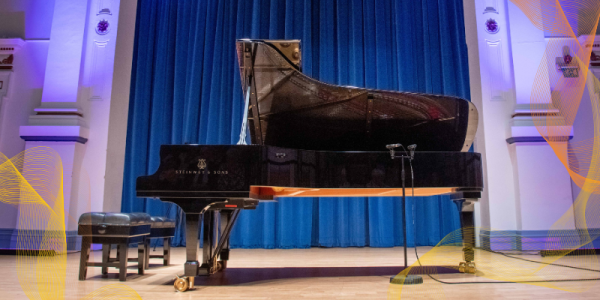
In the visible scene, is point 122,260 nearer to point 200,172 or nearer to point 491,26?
point 200,172

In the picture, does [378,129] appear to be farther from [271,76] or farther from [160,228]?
[160,228]

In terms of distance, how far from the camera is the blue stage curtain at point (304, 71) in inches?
197

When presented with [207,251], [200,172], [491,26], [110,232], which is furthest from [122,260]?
[491,26]

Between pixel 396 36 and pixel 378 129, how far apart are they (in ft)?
9.87

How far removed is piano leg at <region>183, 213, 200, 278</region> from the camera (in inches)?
85.6

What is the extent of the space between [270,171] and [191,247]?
60 cm

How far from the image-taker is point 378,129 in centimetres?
272

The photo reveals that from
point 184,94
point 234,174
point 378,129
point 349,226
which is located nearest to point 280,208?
point 349,226

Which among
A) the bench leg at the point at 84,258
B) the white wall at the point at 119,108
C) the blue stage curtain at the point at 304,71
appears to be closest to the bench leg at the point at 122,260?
the bench leg at the point at 84,258

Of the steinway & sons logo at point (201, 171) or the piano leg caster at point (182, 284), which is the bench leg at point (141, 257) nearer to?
the piano leg caster at point (182, 284)

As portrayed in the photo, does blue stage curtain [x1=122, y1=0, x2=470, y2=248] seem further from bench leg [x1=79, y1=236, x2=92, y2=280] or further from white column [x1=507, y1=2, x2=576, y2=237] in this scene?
bench leg [x1=79, y1=236, x2=92, y2=280]

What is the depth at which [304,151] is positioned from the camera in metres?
2.32

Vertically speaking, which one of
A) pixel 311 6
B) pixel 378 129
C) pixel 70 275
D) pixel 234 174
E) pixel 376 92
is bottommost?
pixel 70 275
